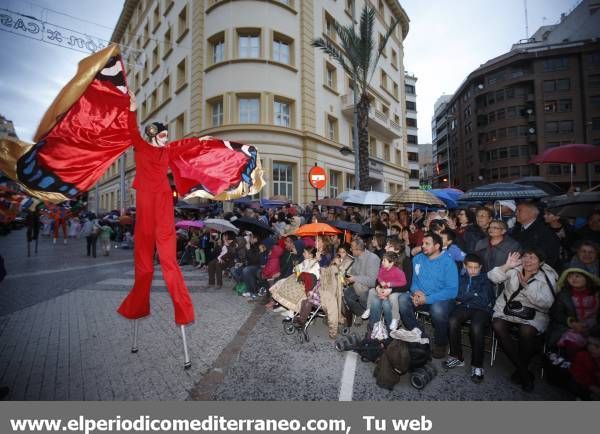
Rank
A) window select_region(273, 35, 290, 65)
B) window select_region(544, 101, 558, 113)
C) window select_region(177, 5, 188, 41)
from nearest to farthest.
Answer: window select_region(273, 35, 290, 65) → window select_region(177, 5, 188, 41) → window select_region(544, 101, 558, 113)

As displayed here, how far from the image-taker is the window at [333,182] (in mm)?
19531

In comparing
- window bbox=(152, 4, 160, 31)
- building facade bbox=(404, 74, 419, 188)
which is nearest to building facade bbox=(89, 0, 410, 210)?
window bbox=(152, 4, 160, 31)

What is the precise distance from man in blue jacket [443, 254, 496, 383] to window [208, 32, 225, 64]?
57.2ft

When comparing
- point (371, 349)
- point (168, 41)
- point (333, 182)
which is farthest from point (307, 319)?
point (168, 41)

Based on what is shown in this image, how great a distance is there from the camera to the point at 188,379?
3084 mm

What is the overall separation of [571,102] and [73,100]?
5883 cm

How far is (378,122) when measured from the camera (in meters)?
22.8

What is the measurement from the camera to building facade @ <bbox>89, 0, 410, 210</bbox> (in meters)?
15.8

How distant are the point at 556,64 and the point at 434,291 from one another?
56.5 meters

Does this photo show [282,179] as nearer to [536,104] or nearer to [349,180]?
[349,180]

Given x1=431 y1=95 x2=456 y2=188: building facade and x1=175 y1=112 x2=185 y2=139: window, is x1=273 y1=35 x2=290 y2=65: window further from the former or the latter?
x1=431 y1=95 x2=456 y2=188: building facade

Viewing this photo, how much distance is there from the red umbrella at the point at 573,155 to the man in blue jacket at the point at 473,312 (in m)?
4.71

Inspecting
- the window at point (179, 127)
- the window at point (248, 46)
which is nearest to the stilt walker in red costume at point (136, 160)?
the window at point (248, 46)

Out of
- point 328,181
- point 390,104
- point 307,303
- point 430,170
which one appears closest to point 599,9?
point 390,104
